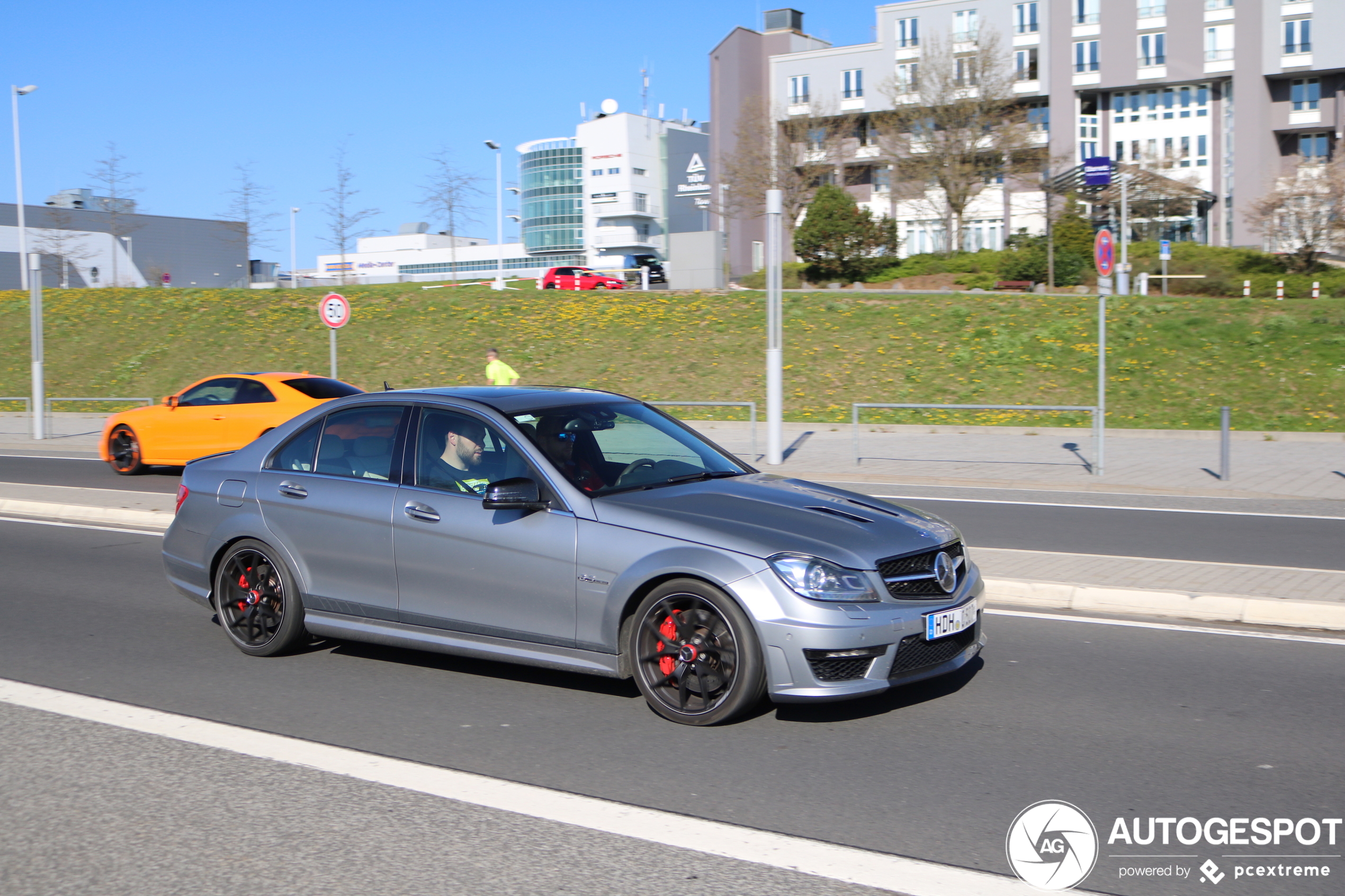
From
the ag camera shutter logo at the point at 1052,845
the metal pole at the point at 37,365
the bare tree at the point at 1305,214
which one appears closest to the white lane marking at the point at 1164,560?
the ag camera shutter logo at the point at 1052,845

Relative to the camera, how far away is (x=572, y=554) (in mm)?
5512

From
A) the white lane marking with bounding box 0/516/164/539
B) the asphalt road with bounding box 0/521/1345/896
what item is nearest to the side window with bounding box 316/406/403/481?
the asphalt road with bounding box 0/521/1345/896

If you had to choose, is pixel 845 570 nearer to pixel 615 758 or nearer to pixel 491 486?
pixel 615 758

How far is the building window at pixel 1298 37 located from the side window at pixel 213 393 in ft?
210

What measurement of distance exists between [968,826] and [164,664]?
475 cm

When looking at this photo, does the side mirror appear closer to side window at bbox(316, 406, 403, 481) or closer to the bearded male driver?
the bearded male driver

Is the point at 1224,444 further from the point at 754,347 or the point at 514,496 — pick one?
the point at 754,347

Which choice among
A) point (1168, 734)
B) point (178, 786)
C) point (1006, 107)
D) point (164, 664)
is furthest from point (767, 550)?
point (1006, 107)

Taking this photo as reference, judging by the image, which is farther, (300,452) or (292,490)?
(300,452)

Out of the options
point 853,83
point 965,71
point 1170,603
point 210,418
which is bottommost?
point 1170,603

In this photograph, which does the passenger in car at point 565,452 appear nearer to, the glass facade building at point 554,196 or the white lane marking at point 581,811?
the white lane marking at point 581,811

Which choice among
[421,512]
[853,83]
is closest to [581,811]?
[421,512]

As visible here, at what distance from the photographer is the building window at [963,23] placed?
68.1 metres

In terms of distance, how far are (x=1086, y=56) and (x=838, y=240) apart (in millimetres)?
29510
